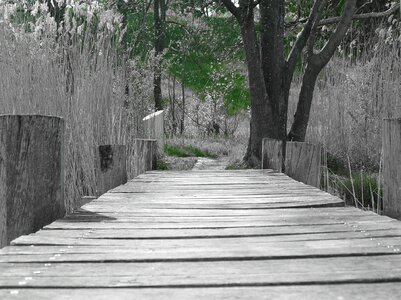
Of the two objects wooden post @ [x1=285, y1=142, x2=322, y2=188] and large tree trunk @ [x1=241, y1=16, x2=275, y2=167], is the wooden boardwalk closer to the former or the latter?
wooden post @ [x1=285, y1=142, x2=322, y2=188]

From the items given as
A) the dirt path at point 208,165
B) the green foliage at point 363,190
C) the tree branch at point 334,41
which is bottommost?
the green foliage at point 363,190

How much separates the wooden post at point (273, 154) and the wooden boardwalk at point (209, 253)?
138 centimetres

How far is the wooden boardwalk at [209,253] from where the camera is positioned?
1332 mm

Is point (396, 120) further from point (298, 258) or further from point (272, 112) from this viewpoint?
point (272, 112)

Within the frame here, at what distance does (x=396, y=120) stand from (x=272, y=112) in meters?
3.59

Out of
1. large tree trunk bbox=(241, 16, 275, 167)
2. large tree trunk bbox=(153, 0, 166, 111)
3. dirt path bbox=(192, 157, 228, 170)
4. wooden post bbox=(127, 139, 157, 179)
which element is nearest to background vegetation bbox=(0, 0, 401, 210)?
wooden post bbox=(127, 139, 157, 179)

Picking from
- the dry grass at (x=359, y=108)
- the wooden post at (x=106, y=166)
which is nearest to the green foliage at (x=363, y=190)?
the dry grass at (x=359, y=108)

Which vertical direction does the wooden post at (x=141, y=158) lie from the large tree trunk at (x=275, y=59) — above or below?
below

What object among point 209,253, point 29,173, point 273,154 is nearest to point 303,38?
point 273,154

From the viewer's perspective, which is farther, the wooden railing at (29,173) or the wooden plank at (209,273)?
the wooden railing at (29,173)

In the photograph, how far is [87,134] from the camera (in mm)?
3500

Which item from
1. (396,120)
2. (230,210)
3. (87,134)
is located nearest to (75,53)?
(87,134)

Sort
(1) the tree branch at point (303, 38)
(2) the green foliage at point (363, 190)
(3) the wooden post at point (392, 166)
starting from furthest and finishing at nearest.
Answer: (1) the tree branch at point (303, 38), (2) the green foliage at point (363, 190), (3) the wooden post at point (392, 166)

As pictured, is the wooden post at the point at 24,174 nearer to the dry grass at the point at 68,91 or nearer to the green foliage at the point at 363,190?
the dry grass at the point at 68,91
